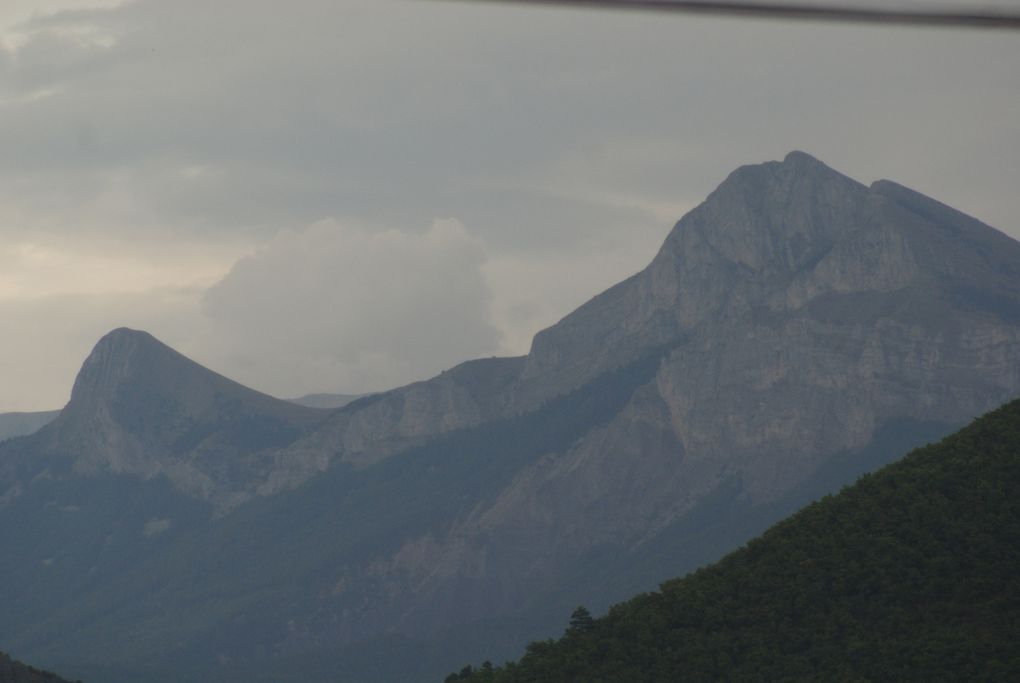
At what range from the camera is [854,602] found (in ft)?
263

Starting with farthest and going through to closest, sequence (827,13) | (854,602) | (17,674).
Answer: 1. (17,674)
2. (854,602)
3. (827,13)

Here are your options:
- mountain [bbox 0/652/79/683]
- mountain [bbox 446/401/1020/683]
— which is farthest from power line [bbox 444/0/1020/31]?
mountain [bbox 0/652/79/683]

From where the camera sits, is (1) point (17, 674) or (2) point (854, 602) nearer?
(2) point (854, 602)

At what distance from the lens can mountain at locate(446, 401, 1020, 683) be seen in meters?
73.9

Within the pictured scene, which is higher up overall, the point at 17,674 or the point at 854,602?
the point at 17,674

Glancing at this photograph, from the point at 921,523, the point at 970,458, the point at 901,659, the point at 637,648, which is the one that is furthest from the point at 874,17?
the point at 970,458

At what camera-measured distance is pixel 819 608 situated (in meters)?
80.8

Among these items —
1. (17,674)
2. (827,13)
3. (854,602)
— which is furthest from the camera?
(17,674)

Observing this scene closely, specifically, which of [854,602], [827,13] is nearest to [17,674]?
[854,602]

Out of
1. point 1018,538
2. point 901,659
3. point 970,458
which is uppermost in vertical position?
point 970,458

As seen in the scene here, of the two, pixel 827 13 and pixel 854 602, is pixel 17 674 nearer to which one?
pixel 854 602

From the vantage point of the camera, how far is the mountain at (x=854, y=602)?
2908 inches

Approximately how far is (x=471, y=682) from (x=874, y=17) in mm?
70242

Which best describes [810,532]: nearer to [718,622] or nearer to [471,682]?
[718,622]
